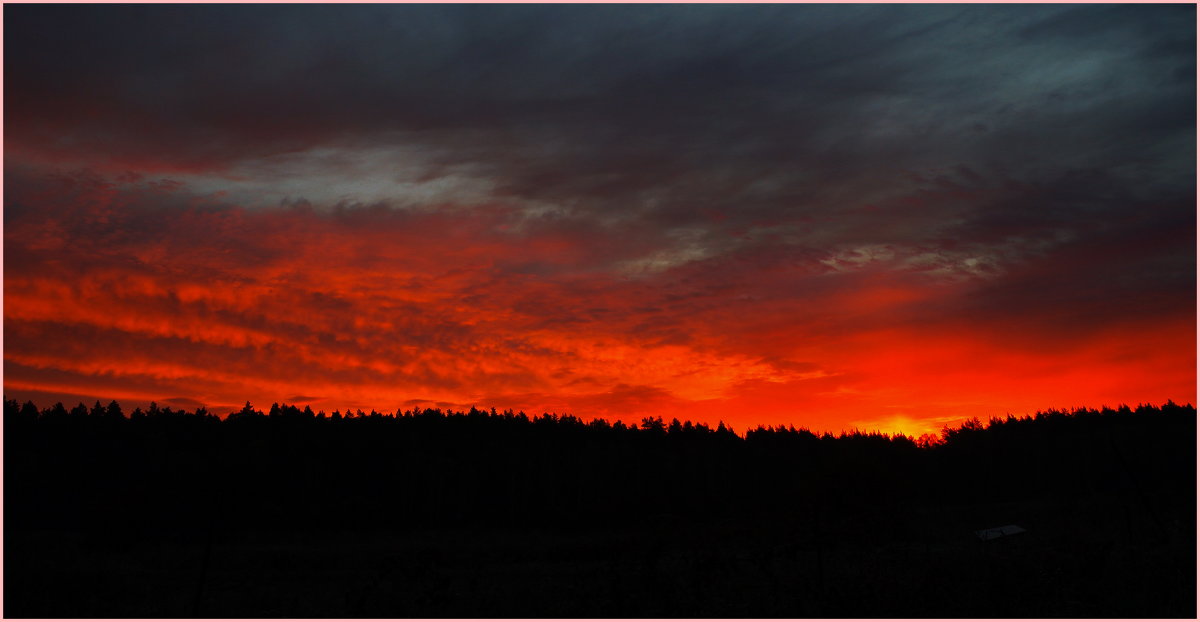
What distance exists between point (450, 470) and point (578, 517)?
2221 centimetres

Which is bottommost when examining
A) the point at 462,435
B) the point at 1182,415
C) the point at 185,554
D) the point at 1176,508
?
the point at 185,554

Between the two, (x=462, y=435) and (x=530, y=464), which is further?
(x=462, y=435)

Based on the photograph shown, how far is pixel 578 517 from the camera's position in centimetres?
8631

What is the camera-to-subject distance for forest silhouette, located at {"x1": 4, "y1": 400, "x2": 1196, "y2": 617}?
65.2 feet

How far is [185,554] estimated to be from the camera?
49812 mm

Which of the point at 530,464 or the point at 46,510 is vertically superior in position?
the point at 530,464

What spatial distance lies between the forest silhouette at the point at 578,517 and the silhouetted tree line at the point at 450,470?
0.42 meters

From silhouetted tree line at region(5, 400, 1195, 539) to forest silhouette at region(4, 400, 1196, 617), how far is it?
0.42 metres

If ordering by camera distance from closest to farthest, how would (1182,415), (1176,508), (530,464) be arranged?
(1176,508), (530,464), (1182,415)

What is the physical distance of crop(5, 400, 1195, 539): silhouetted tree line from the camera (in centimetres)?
8125

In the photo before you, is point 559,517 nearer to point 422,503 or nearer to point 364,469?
point 422,503

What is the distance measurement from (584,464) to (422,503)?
21916 millimetres

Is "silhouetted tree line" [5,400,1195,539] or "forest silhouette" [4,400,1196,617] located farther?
"silhouetted tree line" [5,400,1195,539]

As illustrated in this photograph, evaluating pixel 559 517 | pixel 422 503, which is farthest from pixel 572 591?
pixel 422 503
